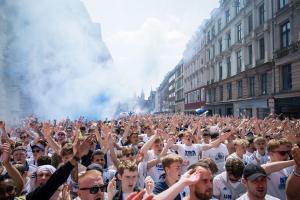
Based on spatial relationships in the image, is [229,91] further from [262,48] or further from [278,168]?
[278,168]

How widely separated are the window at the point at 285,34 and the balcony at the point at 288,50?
461 millimetres

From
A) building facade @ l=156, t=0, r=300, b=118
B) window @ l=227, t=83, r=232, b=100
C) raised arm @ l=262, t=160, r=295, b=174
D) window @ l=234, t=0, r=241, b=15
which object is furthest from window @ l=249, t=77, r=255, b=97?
raised arm @ l=262, t=160, r=295, b=174

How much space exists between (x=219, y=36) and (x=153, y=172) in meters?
35.3

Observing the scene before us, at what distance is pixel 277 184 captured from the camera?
3.90 meters

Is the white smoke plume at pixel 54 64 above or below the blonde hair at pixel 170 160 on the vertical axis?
above

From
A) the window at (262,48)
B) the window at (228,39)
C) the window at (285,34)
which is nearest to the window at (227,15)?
the window at (228,39)

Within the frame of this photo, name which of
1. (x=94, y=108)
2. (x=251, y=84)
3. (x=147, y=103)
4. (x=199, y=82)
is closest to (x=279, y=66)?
(x=251, y=84)

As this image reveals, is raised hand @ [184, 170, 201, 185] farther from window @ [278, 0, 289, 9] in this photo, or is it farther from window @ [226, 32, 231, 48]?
window @ [226, 32, 231, 48]

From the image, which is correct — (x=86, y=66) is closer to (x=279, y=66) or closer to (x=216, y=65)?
(x=216, y=65)

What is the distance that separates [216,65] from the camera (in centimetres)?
3925

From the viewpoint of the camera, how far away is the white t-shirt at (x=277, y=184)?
3.88m

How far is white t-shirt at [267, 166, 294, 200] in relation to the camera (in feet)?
12.7

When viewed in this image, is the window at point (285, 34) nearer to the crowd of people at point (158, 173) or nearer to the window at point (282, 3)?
the window at point (282, 3)

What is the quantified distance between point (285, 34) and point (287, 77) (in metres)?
3.03
